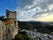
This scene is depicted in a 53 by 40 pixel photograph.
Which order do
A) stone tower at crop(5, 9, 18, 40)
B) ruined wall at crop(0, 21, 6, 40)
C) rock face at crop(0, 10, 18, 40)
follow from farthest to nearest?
stone tower at crop(5, 9, 18, 40) < rock face at crop(0, 10, 18, 40) < ruined wall at crop(0, 21, 6, 40)

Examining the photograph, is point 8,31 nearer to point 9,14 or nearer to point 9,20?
point 9,20

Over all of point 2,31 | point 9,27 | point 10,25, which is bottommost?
point 2,31

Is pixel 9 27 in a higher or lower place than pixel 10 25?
lower

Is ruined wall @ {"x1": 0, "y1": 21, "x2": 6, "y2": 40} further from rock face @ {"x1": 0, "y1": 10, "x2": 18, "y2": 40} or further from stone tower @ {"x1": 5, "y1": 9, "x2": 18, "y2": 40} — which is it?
stone tower @ {"x1": 5, "y1": 9, "x2": 18, "y2": 40}

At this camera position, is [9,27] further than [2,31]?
Yes

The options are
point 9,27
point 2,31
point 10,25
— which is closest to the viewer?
point 2,31

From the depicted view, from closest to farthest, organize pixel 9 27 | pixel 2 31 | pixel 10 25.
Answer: pixel 2 31 → pixel 9 27 → pixel 10 25

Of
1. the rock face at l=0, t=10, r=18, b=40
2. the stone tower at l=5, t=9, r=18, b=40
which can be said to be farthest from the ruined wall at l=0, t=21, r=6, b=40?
the stone tower at l=5, t=9, r=18, b=40

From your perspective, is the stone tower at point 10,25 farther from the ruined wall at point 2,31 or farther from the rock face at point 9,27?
the ruined wall at point 2,31

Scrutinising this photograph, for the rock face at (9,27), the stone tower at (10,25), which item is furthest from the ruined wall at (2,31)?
the stone tower at (10,25)

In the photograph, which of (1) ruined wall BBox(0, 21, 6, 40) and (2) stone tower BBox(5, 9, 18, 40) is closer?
(1) ruined wall BBox(0, 21, 6, 40)

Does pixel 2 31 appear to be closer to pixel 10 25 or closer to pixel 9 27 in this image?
pixel 9 27

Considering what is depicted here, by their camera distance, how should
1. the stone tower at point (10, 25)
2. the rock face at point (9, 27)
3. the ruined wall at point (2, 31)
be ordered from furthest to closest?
the stone tower at point (10, 25)
the rock face at point (9, 27)
the ruined wall at point (2, 31)

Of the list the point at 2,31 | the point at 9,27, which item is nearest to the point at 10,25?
the point at 9,27
